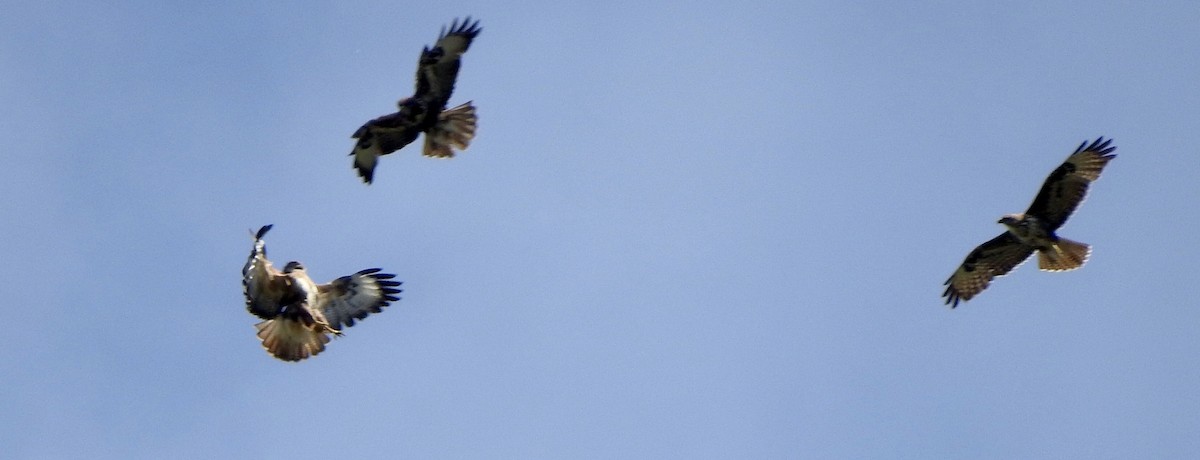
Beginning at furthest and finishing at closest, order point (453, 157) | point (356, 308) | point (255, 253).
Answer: point (453, 157) → point (356, 308) → point (255, 253)

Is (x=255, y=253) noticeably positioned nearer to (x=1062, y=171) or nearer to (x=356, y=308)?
(x=356, y=308)

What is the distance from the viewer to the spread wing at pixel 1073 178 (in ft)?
48.0

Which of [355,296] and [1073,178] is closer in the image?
[355,296]

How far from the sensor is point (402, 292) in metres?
13.3

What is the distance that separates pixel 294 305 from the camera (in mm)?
12281

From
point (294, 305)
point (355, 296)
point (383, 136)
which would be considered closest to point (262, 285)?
point (294, 305)

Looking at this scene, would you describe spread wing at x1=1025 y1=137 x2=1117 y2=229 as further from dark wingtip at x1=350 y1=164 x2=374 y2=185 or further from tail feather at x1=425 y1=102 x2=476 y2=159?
dark wingtip at x1=350 y1=164 x2=374 y2=185

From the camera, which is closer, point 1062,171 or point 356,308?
point 356,308

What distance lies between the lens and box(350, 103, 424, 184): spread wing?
14.7 metres

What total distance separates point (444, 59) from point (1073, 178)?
6.47 m

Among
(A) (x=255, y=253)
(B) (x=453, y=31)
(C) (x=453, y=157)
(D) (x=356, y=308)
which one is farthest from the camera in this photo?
(C) (x=453, y=157)

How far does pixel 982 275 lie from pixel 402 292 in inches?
266

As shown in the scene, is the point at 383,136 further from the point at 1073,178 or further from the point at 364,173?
the point at 1073,178

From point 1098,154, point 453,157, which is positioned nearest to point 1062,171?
point 1098,154
